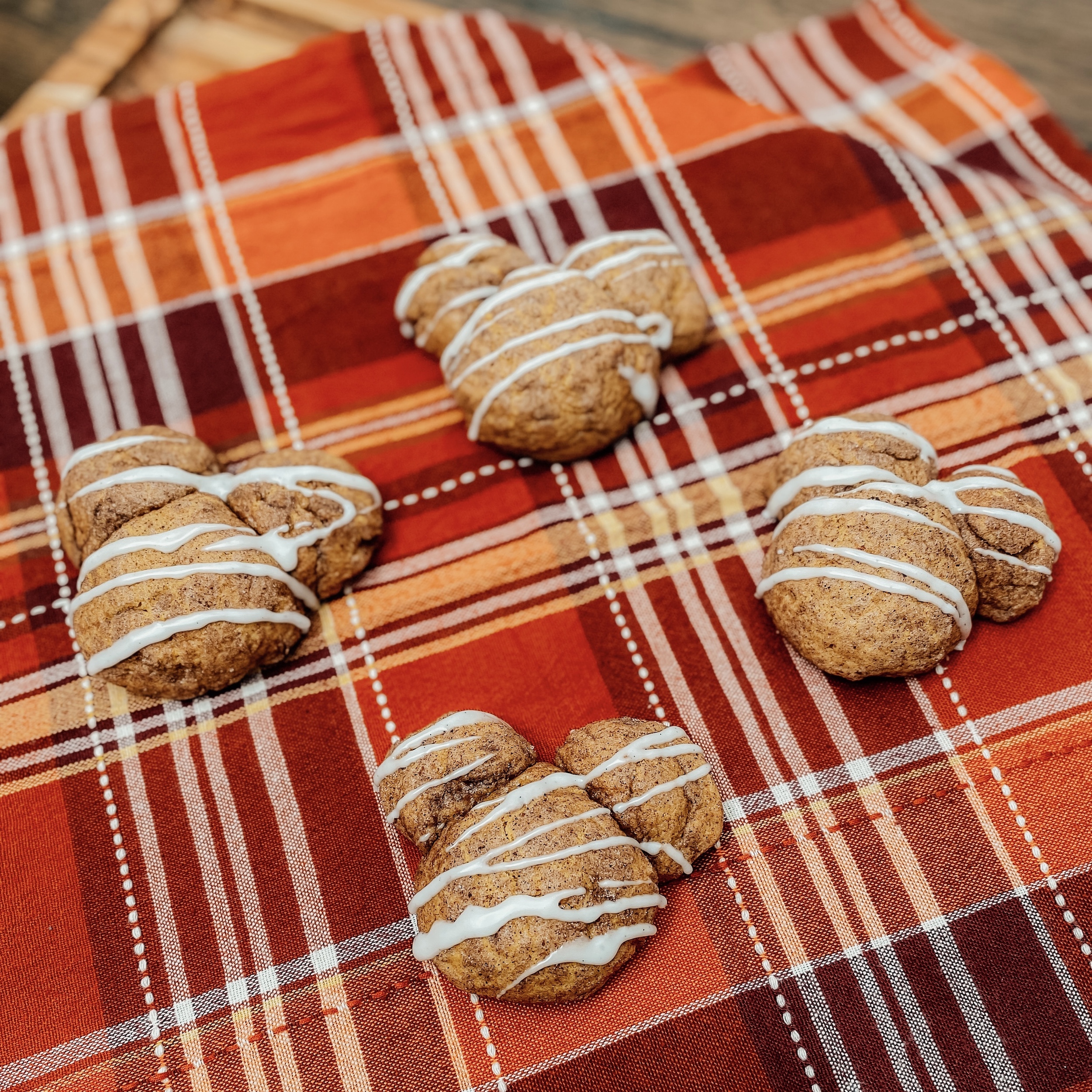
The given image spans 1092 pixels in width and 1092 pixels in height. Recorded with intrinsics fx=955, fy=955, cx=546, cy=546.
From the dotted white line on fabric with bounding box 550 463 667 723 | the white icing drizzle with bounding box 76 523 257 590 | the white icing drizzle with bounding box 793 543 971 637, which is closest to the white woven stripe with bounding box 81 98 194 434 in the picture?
the white icing drizzle with bounding box 76 523 257 590

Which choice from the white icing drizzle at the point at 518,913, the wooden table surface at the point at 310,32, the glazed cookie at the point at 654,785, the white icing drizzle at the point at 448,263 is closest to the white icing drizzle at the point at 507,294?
the white icing drizzle at the point at 448,263

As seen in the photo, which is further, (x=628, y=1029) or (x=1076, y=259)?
(x=1076, y=259)

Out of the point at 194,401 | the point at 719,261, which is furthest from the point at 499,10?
the point at 194,401

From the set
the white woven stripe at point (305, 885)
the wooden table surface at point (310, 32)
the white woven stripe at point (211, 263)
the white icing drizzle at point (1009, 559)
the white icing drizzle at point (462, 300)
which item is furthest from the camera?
the wooden table surface at point (310, 32)

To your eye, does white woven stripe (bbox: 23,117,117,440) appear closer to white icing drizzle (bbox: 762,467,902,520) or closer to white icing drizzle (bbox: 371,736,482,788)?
white icing drizzle (bbox: 371,736,482,788)

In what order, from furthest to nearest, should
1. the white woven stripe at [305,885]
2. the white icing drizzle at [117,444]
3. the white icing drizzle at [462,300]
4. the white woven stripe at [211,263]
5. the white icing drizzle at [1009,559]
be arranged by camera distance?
the white woven stripe at [211,263]
the white icing drizzle at [462,300]
the white icing drizzle at [117,444]
the white icing drizzle at [1009,559]
the white woven stripe at [305,885]

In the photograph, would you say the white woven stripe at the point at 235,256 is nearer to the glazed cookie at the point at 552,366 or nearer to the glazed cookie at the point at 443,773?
the glazed cookie at the point at 552,366

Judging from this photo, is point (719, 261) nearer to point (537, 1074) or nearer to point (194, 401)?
point (194, 401)

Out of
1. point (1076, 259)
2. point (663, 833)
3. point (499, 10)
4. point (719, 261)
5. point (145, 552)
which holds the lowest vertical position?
point (663, 833)
